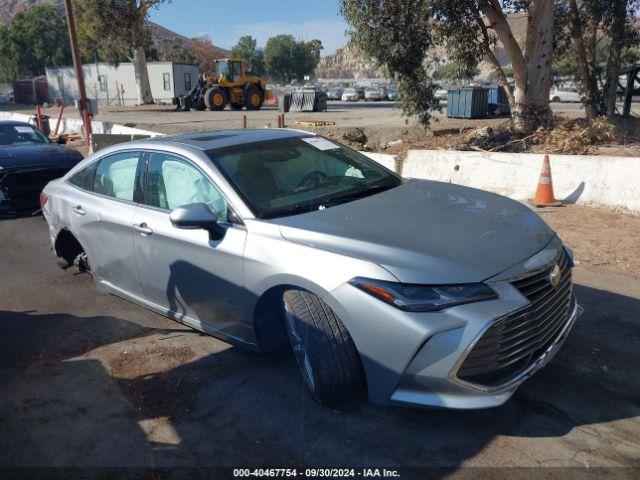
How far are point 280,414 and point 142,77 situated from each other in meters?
42.4

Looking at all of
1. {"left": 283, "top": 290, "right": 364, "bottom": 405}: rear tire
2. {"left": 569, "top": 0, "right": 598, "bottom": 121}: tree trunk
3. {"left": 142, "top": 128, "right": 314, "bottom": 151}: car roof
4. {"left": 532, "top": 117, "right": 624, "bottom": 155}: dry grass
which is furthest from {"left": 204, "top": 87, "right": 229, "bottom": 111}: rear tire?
{"left": 283, "top": 290, "right": 364, "bottom": 405}: rear tire

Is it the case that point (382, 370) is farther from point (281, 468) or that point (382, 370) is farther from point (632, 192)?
point (632, 192)

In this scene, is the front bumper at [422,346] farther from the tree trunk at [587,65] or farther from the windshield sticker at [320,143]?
the tree trunk at [587,65]

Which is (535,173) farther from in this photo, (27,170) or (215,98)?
(215,98)

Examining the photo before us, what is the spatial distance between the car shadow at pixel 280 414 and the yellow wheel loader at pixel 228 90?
1138 inches

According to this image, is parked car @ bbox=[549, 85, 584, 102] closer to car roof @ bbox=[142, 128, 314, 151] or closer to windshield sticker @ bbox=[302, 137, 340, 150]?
windshield sticker @ bbox=[302, 137, 340, 150]

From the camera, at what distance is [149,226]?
4055 mm

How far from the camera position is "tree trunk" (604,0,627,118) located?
1331 centimetres

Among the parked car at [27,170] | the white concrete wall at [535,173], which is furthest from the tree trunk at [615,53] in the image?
the parked car at [27,170]

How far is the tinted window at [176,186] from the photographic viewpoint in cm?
375

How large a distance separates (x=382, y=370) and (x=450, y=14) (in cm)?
991

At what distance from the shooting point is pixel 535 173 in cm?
810

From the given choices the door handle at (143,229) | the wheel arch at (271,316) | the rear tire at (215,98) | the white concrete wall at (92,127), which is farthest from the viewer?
the rear tire at (215,98)

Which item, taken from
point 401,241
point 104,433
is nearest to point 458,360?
point 401,241
